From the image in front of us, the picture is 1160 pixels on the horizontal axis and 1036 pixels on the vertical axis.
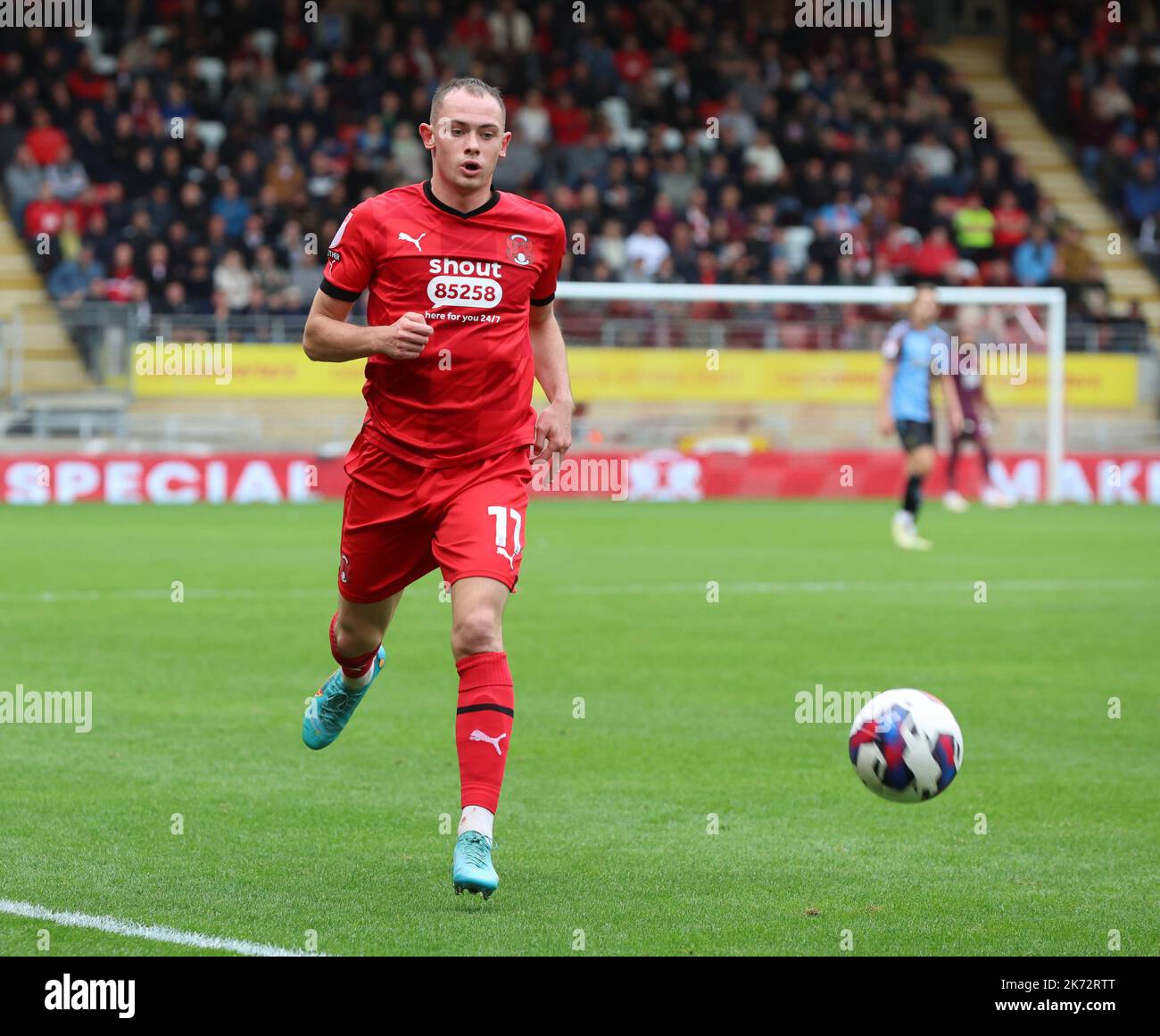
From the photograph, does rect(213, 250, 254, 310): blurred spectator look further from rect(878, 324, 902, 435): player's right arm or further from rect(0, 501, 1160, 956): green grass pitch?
rect(0, 501, 1160, 956): green grass pitch

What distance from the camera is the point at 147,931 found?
15.3 ft

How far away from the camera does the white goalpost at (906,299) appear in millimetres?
24938

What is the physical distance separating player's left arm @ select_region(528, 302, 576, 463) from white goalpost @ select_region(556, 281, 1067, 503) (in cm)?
1808

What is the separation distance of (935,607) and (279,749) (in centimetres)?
658

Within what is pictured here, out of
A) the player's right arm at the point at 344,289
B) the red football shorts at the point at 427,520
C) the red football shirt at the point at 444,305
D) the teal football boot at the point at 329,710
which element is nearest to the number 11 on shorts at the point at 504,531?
the red football shorts at the point at 427,520

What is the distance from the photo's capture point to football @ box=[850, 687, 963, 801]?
5.91 metres

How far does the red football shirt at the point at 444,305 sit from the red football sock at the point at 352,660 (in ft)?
2.95

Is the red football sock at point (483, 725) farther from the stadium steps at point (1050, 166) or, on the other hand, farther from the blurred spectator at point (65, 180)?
the stadium steps at point (1050, 166)

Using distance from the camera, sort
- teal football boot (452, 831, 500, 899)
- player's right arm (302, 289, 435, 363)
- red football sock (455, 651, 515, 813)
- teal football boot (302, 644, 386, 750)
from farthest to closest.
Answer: teal football boot (302, 644, 386, 750), player's right arm (302, 289, 435, 363), red football sock (455, 651, 515, 813), teal football boot (452, 831, 500, 899)

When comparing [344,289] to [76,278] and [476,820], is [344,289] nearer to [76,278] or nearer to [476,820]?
[476,820]

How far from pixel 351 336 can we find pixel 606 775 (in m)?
2.30

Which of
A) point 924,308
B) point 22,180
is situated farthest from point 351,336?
point 22,180

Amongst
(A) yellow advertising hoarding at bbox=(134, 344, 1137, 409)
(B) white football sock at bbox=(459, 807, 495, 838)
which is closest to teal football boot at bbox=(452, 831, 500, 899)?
(B) white football sock at bbox=(459, 807, 495, 838)

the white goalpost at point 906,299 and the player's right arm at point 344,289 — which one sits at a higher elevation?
the player's right arm at point 344,289
